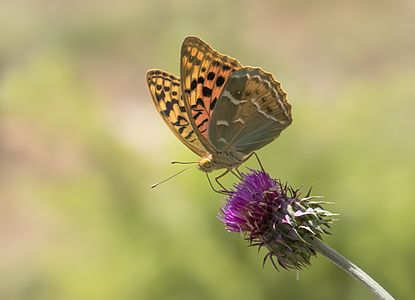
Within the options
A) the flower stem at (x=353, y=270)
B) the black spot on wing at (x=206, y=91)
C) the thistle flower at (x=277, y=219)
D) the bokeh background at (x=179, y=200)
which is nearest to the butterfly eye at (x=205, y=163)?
the thistle flower at (x=277, y=219)

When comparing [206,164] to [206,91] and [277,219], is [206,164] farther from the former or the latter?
[277,219]

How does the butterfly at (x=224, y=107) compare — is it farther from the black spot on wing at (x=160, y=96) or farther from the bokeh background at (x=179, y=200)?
the bokeh background at (x=179, y=200)

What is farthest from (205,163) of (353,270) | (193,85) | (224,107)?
(353,270)

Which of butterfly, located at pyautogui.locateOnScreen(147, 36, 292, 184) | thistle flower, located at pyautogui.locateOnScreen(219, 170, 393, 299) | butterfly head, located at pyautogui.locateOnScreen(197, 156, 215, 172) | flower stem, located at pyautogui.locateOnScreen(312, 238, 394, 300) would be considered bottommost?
flower stem, located at pyautogui.locateOnScreen(312, 238, 394, 300)

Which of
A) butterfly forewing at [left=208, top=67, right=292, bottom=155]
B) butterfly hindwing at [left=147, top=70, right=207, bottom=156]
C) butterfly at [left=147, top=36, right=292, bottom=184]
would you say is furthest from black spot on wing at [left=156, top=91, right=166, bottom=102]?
butterfly forewing at [left=208, top=67, right=292, bottom=155]

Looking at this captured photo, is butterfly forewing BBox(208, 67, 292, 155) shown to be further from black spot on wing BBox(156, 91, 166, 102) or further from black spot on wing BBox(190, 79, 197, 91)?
black spot on wing BBox(156, 91, 166, 102)

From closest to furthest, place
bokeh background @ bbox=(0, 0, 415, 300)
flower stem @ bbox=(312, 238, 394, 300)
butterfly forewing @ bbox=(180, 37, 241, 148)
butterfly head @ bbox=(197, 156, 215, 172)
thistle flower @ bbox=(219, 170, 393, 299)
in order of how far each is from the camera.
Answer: flower stem @ bbox=(312, 238, 394, 300) → thistle flower @ bbox=(219, 170, 393, 299) → butterfly forewing @ bbox=(180, 37, 241, 148) → butterfly head @ bbox=(197, 156, 215, 172) → bokeh background @ bbox=(0, 0, 415, 300)

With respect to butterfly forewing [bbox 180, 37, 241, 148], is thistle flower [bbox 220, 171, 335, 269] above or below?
below

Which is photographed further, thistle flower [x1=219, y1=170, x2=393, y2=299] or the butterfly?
the butterfly
